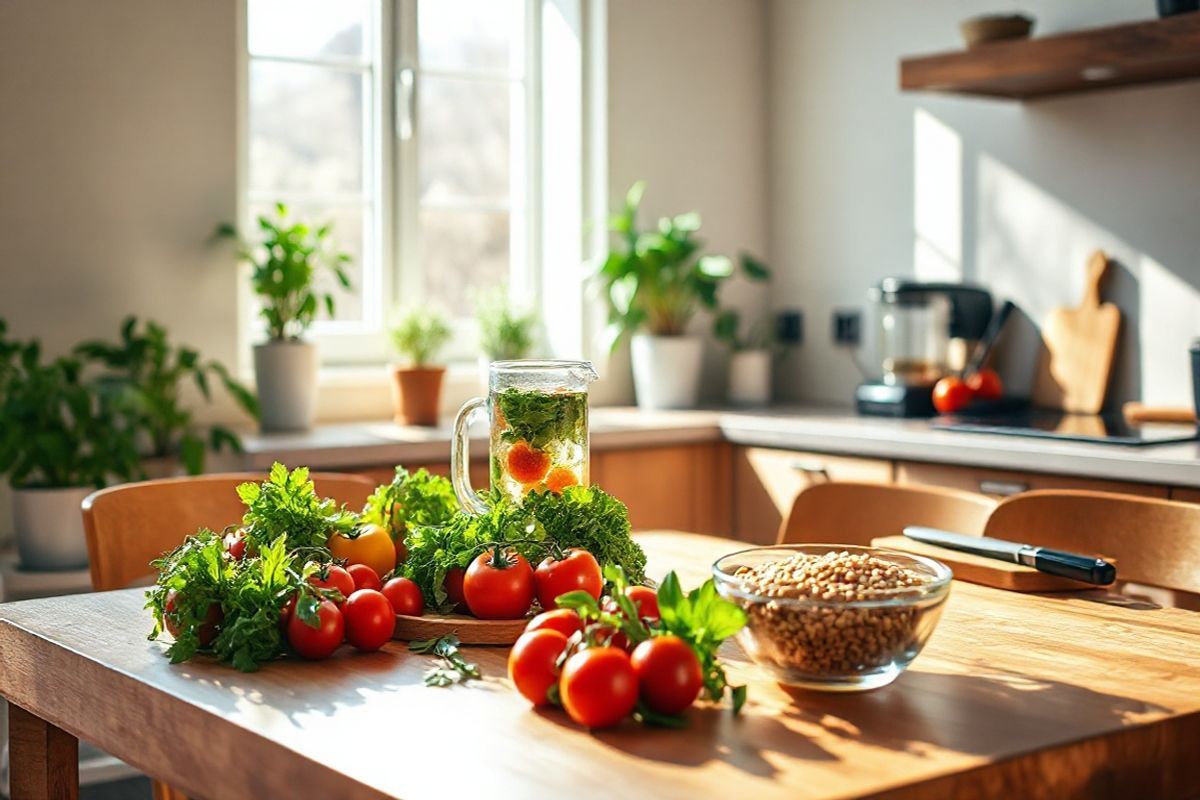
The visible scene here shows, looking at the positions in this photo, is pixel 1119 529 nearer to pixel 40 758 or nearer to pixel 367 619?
pixel 367 619

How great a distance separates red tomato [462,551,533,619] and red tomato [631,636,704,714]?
0.90 feet

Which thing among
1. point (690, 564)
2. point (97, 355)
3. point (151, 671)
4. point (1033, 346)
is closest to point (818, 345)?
point (1033, 346)

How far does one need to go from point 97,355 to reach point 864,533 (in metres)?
1.74

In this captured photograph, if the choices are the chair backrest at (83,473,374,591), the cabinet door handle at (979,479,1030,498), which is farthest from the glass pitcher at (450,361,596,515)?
the cabinet door handle at (979,479,1030,498)

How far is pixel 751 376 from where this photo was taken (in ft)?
13.2

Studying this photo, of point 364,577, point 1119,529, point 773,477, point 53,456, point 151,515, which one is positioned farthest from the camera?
point 773,477

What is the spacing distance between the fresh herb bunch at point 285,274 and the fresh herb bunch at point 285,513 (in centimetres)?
182

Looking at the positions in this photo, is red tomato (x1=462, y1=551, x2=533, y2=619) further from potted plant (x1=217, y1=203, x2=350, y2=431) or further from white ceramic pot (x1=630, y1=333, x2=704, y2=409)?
white ceramic pot (x1=630, y1=333, x2=704, y2=409)

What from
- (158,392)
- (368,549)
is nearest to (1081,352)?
(158,392)

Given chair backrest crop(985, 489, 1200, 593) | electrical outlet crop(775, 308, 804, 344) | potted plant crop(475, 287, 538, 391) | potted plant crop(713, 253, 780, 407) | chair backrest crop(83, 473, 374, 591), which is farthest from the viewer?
electrical outlet crop(775, 308, 804, 344)

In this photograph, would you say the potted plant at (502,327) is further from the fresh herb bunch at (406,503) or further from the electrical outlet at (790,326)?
the fresh herb bunch at (406,503)

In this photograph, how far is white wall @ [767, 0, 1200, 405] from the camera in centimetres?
330

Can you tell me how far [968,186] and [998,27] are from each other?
1.79 ft

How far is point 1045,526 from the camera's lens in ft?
6.44
